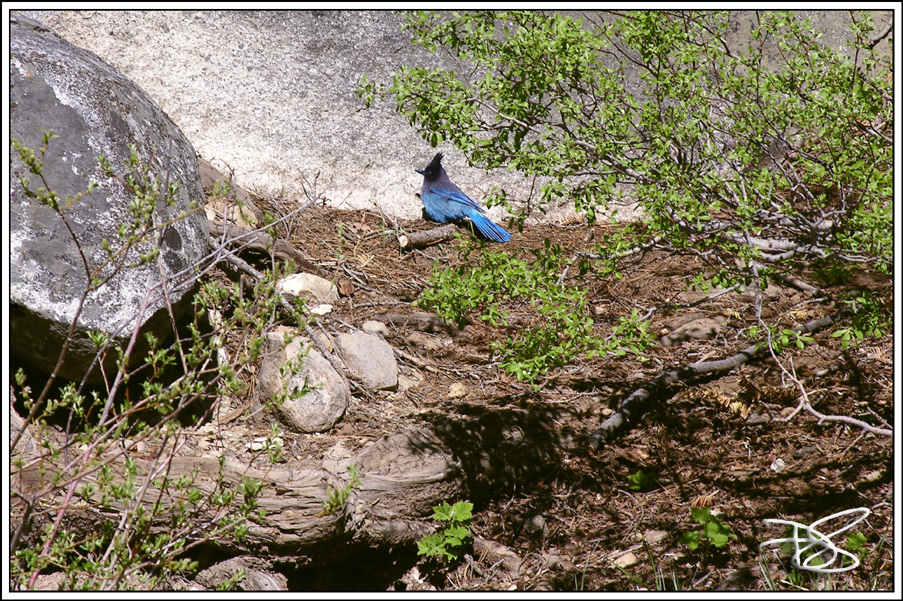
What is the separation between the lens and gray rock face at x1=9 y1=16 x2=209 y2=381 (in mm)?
2840

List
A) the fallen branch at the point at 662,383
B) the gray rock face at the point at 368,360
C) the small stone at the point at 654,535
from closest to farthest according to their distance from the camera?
the small stone at the point at 654,535 → the fallen branch at the point at 662,383 → the gray rock face at the point at 368,360

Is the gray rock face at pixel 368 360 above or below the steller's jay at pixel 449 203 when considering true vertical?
below

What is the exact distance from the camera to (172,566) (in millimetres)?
2061

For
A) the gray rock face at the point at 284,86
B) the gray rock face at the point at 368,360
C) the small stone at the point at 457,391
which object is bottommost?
the small stone at the point at 457,391

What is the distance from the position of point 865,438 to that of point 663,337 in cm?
125

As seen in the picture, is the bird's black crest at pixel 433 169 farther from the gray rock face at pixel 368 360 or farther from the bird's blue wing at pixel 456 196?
the gray rock face at pixel 368 360

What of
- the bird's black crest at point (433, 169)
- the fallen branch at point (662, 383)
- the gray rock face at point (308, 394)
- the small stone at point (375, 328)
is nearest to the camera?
the gray rock face at point (308, 394)

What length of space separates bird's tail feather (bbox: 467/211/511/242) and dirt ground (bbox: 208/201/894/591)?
34.5 inches

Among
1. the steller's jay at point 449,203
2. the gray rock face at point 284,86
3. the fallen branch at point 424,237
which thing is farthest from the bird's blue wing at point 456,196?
the gray rock face at point 284,86

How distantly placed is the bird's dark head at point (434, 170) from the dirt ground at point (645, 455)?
4.13 ft

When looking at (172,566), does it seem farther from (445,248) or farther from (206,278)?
(445,248)

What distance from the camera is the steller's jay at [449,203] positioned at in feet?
18.0

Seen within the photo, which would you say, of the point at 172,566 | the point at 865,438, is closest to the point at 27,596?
the point at 172,566

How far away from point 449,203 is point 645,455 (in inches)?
99.3
